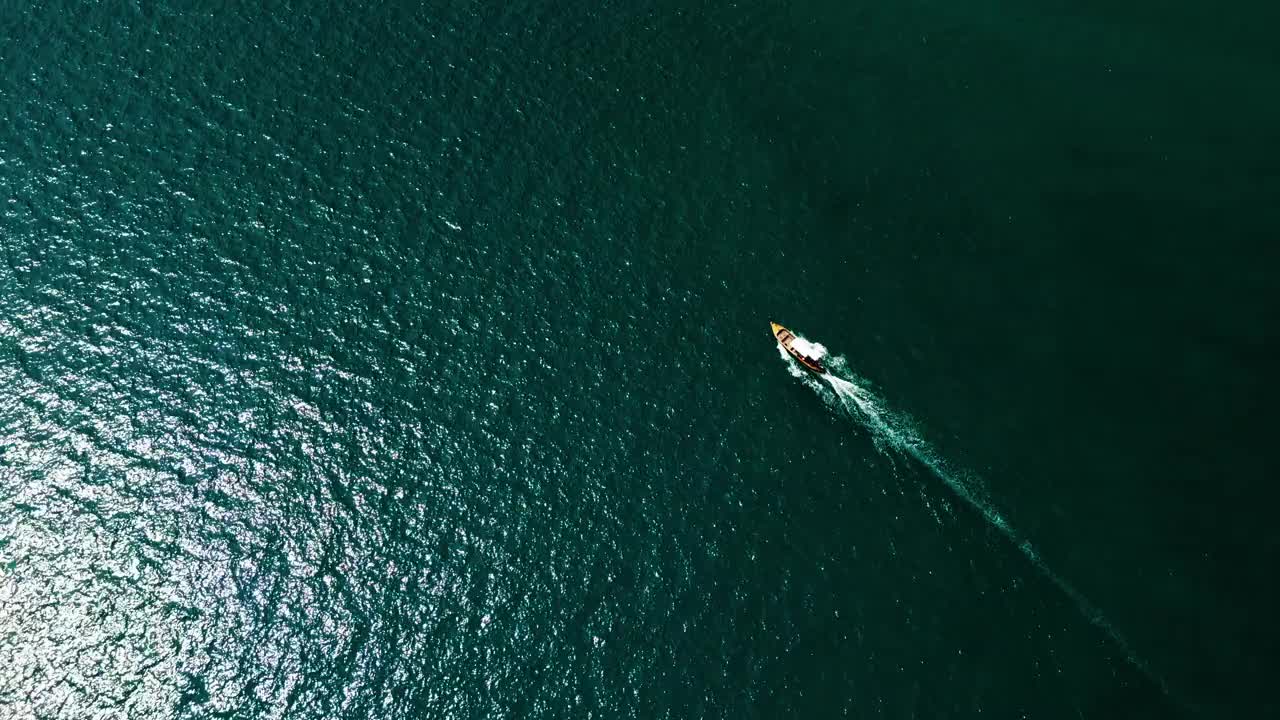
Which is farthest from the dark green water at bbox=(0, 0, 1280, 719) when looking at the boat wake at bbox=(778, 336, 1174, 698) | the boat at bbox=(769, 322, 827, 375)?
the boat at bbox=(769, 322, 827, 375)

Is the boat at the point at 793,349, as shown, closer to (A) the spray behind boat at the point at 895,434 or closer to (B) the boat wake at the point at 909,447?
(A) the spray behind boat at the point at 895,434

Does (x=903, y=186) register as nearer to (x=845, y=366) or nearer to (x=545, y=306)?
(x=845, y=366)

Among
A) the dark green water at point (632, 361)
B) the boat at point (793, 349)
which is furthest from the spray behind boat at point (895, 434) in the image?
the dark green water at point (632, 361)

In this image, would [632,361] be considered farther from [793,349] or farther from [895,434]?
[895,434]

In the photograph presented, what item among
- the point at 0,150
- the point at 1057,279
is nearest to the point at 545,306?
the point at 1057,279

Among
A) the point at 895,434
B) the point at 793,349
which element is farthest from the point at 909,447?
the point at 793,349

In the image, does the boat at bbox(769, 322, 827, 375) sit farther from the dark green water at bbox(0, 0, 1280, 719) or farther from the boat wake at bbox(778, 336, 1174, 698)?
the dark green water at bbox(0, 0, 1280, 719)

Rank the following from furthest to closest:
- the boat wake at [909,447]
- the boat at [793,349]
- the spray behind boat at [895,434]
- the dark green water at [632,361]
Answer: the boat at [793,349], the spray behind boat at [895,434], the boat wake at [909,447], the dark green water at [632,361]
